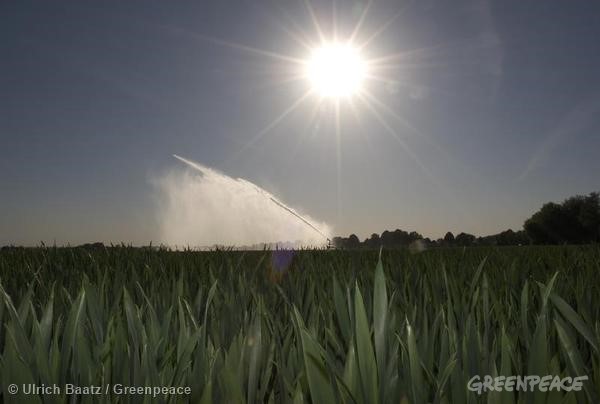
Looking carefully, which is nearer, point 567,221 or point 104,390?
point 104,390

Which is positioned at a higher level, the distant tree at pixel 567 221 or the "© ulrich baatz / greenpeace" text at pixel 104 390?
the distant tree at pixel 567 221

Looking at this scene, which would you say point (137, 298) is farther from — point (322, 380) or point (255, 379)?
point (322, 380)

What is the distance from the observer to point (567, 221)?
6462cm

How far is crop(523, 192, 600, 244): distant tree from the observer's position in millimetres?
61594

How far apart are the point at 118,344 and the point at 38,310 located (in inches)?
62.7

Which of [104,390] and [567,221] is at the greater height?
[567,221]

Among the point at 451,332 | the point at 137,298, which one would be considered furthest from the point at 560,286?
the point at 137,298

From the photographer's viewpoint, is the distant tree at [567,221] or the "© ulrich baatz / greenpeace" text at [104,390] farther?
the distant tree at [567,221]

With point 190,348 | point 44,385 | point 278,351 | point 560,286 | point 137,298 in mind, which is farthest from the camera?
point 137,298

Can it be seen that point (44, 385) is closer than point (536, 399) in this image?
No

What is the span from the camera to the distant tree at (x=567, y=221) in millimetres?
61594

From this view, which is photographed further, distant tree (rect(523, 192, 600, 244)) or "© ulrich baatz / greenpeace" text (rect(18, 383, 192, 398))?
distant tree (rect(523, 192, 600, 244))

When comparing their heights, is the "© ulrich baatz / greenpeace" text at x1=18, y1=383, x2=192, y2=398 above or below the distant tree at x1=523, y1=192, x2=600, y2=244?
below

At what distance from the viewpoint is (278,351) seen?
1.35 m
